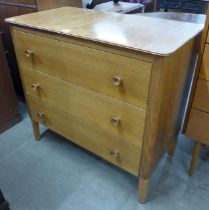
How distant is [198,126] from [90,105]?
1.74 ft

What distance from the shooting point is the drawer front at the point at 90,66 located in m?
0.85

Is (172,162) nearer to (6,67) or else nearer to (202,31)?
(202,31)

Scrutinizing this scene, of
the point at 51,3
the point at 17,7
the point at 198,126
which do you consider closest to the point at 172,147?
the point at 198,126

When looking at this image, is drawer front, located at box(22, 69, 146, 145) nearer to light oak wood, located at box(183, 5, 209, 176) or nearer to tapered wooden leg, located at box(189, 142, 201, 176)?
light oak wood, located at box(183, 5, 209, 176)

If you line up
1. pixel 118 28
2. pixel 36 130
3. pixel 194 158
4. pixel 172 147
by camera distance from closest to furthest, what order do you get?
pixel 118 28
pixel 194 158
pixel 172 147
pixel 36 130

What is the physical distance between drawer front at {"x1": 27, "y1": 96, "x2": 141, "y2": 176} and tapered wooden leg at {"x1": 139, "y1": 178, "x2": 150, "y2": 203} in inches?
2.5

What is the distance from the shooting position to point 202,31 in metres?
0.98

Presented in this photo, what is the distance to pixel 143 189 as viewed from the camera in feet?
3.77

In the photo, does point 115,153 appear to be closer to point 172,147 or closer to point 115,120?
point 115,120

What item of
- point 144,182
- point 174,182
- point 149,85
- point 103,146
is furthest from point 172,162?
point 149,85

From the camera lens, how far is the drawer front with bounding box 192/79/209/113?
1000 mm

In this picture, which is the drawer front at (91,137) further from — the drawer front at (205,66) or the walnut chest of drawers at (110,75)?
the drawer front at (205,66)

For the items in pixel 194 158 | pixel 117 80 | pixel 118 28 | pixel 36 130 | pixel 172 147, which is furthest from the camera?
pixel 36 130

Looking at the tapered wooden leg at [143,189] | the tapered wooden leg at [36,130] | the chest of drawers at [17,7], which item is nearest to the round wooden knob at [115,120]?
the tapered wooden leg at [143,189]
